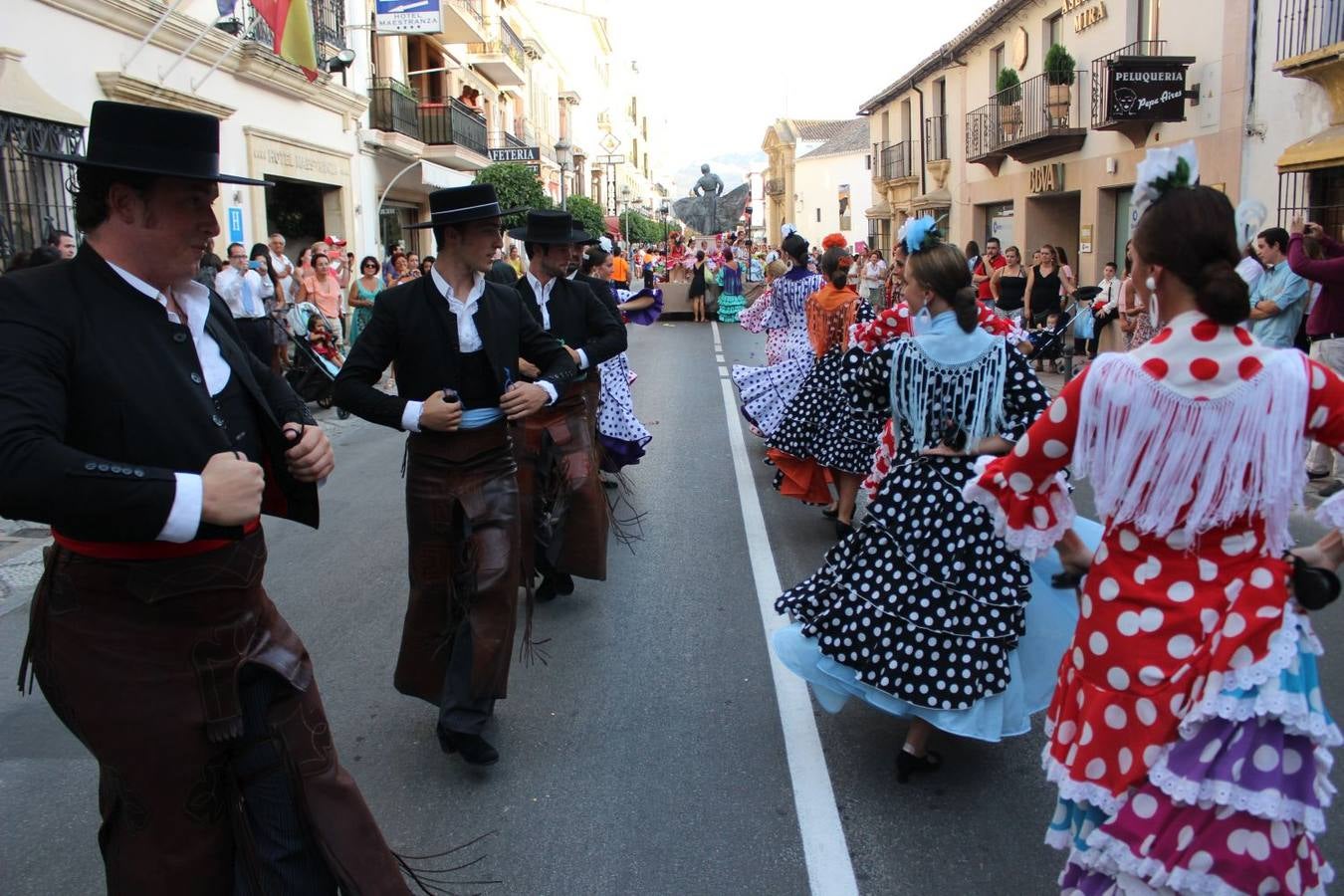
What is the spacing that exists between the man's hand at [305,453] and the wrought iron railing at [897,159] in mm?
35168

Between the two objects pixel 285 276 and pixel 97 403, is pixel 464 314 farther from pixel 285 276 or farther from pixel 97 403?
pixel 285 276

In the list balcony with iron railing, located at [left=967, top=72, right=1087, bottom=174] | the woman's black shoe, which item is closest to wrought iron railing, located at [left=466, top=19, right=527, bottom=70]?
balcony with iron railing, located at [left=967, top=72, right=1087, bottom=174]

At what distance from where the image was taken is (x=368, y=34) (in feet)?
82.0

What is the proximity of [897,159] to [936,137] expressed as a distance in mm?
4283

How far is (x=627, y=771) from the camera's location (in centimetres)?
398

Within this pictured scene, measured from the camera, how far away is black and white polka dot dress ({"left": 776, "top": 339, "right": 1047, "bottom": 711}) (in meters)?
3.65

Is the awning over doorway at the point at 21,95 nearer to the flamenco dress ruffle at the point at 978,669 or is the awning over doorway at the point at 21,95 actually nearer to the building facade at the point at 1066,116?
the building facade at the point at 1066,116

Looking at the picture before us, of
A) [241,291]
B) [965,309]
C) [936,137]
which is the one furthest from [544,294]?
[936,137]

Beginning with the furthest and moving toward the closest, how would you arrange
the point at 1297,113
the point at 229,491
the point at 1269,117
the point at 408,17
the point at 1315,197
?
the point at 408,17 → the point at 1269,117 → the point at 1297,113 → the point at 1315,197 → the point at 229,491

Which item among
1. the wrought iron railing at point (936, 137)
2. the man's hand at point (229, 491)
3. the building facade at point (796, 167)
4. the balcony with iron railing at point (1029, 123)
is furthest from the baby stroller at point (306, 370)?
the building facade at point (796, 167)

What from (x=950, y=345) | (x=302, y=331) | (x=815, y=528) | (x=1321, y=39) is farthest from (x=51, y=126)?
(x=1321, y=39)

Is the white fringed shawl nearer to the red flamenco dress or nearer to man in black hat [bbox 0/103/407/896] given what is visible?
the red flamenco dress

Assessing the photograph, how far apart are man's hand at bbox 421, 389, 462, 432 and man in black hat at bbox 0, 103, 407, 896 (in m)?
1.20

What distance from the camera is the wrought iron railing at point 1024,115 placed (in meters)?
22.2
